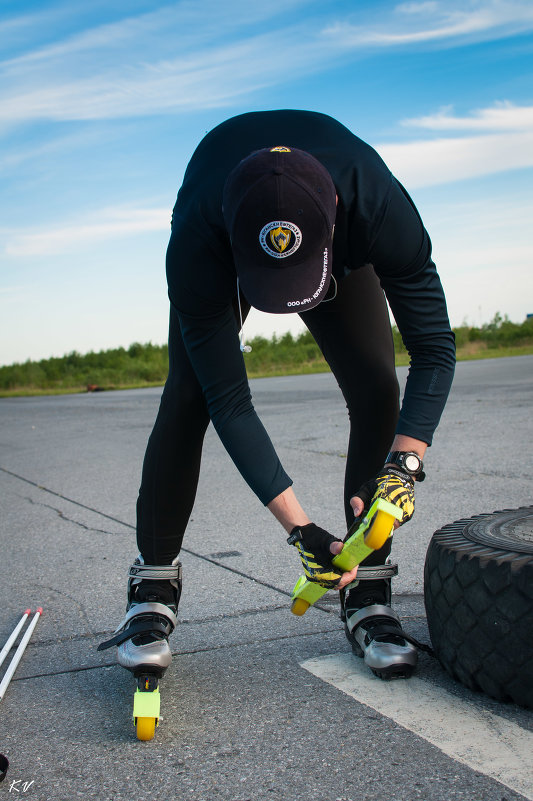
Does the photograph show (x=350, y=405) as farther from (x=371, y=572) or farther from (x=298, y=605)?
(x=298, y=605)

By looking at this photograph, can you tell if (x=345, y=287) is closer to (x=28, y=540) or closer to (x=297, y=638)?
(x=297, y=638)

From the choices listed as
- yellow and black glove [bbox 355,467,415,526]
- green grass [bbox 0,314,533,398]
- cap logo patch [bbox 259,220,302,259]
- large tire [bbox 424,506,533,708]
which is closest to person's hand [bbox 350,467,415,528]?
yellow and black glove [bbox 355,467,415,526]

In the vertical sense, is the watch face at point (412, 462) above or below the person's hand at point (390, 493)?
above

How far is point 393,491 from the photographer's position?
1938 mm

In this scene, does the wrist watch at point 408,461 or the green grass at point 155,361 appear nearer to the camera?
the wrist watch at point 408,461

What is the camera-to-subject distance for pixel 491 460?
5.51 metres

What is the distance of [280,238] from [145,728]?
1.22 meters

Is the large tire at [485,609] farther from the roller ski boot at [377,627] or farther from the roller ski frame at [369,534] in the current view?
the roller ski frame at [369,534]

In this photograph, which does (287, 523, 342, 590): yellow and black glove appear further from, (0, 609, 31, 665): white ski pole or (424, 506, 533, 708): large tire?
(0, 609, 31, 665): white ski pole

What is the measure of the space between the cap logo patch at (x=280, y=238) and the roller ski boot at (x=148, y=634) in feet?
3.59

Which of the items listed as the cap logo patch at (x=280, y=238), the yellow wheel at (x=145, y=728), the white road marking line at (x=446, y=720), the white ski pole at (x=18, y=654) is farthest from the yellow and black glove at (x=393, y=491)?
the white ski pole at (x=18, y=654)

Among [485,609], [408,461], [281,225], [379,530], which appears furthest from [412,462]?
[281,225]

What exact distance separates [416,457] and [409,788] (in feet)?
2.68

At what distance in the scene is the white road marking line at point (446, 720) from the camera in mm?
1632
